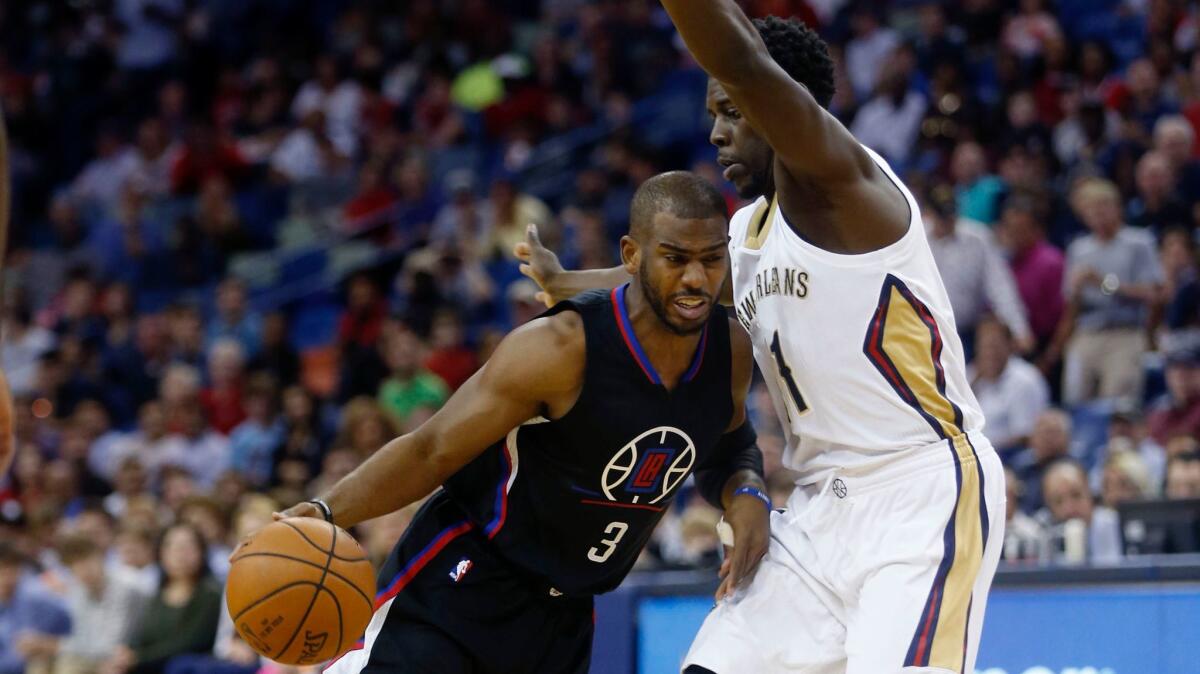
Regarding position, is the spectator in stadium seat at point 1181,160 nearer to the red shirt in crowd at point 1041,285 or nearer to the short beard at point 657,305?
the red shirt in crowd at point 1041,285

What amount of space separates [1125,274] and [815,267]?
606 cm

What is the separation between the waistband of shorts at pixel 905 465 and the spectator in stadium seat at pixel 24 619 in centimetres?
689

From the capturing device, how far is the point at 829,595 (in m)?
4.28

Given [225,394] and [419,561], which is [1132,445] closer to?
[419,561]

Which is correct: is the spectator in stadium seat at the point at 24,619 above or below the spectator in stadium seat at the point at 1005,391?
below

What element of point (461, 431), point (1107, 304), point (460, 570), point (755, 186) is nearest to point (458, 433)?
point (461, 431)

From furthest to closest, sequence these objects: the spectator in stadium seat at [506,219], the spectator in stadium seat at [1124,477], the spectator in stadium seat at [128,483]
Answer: the spectator in stadium seat at [506,219] < the spectator in stadium seat at [128,483] < the spectator in stadium seat at [1124,477]

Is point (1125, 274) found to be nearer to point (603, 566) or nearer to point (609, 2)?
point (603, 566)

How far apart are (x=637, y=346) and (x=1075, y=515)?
3.74 m

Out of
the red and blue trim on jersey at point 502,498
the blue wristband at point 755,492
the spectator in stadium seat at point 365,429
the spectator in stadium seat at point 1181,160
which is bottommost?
the spectator in stadium seat at point 365,429

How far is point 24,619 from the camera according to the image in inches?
391

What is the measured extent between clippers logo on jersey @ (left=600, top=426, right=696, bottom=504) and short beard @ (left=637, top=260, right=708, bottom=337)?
0.28 m

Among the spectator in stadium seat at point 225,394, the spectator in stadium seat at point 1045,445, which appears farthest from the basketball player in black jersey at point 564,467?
the spectator in stadium seat at point 225,394

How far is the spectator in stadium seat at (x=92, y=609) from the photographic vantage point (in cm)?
978
